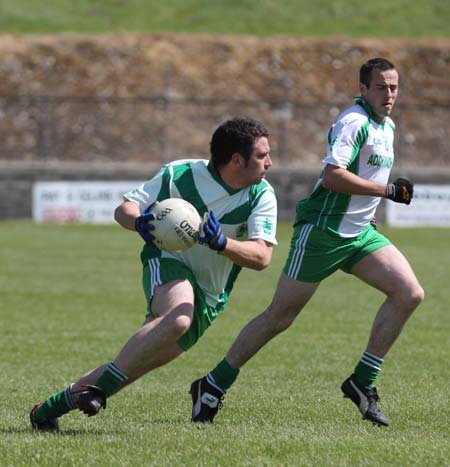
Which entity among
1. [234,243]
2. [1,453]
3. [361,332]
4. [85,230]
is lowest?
[85,230]

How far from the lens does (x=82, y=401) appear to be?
20.0 ft

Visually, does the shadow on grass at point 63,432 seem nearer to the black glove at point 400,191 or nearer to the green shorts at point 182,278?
the green shorts at point 182,278

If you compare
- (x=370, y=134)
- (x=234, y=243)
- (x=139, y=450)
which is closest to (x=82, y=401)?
(x=139, y=450)

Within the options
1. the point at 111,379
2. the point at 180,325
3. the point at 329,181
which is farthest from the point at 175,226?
the point at 329,181

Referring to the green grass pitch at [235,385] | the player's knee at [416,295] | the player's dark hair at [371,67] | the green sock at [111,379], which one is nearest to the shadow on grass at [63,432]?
the green grass pitch at [235,385]

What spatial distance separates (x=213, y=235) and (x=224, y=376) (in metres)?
1.51

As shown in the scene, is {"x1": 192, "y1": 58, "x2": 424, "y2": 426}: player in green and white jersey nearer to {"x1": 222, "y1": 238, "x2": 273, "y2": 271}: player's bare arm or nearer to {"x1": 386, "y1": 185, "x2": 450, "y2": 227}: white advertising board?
{"x1": 222, "y1": 238, "x2": 273, "y2": 271}: player's bare arm

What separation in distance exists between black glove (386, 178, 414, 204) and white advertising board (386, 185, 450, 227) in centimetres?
2161

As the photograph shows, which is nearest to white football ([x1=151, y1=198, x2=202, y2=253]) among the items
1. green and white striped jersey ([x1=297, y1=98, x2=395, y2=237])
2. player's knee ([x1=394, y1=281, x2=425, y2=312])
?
green and white striped jersey ([x1=297, y1=98, x2=395, y2=237])

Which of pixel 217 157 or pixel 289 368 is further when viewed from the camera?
pixel 289 368

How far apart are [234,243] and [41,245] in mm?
16809

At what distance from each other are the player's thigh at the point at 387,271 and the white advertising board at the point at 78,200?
2170cm

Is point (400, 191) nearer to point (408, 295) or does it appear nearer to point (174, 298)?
point (408, 295)

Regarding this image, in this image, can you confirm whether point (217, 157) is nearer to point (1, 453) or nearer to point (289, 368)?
point (1, 453)
